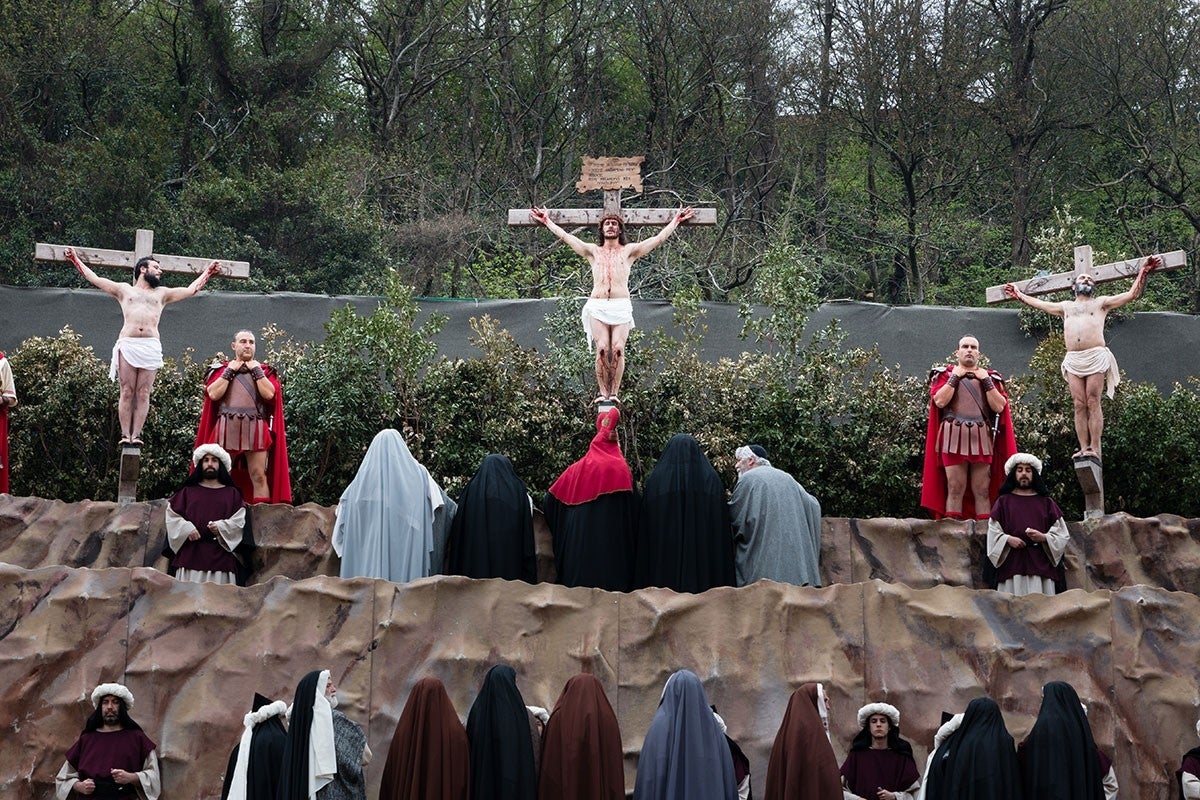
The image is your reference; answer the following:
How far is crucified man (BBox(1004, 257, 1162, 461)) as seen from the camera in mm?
12859

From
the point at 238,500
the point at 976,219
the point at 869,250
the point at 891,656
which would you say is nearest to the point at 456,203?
the point at 869,250

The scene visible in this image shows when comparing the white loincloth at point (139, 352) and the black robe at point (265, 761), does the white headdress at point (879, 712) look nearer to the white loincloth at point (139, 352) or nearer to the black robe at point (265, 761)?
the black robe at point (265, 761)

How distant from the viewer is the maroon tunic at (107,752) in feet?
29.8

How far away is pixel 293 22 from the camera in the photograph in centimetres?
2478

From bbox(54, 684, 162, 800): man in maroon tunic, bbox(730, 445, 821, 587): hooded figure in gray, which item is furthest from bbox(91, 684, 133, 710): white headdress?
bbox(730, 445, 821, 587): hooded figure in gray

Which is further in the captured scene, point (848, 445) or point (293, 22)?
point (293, 22)

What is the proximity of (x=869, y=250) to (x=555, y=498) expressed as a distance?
14.5m


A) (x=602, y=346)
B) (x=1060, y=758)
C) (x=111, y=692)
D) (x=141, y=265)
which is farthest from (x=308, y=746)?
(x=141, y=265)

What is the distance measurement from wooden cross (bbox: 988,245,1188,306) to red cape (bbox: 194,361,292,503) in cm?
569

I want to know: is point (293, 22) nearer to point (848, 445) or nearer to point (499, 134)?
point (499, 134)

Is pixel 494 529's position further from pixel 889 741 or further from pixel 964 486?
pixel 964 486

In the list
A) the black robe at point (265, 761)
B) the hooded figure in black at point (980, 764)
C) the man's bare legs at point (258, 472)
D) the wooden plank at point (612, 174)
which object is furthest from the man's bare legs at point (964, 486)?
the black robe at point (265, 761)

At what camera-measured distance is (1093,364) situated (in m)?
12.8

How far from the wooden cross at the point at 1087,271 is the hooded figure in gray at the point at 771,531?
371 centimetres
